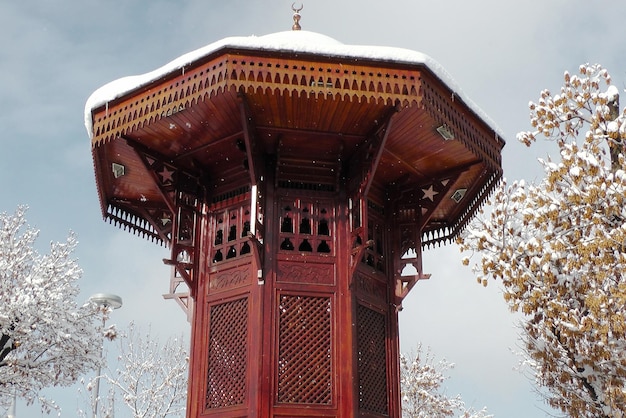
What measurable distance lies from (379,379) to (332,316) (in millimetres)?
1231

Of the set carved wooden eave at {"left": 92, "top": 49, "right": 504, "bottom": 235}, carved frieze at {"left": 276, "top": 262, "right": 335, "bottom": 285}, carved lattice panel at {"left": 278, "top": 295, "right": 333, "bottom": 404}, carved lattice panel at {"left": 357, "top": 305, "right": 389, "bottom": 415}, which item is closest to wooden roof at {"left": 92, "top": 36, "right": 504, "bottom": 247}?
carved wooden eave at {"left": 92, "top": 49, "right": 504, "bottom": 235}

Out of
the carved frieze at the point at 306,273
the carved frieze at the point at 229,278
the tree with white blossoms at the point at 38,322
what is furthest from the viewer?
the tree with white blossoms at the point at 38,322

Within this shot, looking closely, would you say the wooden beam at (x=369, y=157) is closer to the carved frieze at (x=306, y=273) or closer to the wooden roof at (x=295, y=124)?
the wooden roof at (x=295, y=124)

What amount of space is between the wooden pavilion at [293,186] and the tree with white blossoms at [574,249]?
1.29 m

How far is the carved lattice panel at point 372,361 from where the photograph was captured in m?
10.0

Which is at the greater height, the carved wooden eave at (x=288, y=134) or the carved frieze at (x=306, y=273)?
the carved wooden eave at (x=288, y=134)

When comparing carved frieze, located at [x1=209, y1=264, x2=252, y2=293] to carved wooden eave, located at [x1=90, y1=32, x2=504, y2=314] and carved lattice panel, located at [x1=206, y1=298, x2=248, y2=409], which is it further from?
carved wooden eave, located at [x1=90, y1=32, x2=504, y2=314]

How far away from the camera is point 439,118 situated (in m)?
9.32

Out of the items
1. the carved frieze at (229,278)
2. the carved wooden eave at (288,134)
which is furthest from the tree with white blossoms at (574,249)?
the carved frieze at (229,278)

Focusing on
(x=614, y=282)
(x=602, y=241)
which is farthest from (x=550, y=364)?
(x=602, y=241)

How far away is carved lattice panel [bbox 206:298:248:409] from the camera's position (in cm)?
968

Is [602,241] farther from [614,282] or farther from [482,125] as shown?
[482,125]

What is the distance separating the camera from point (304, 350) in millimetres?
9703

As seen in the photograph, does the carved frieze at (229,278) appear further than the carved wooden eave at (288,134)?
Yes
